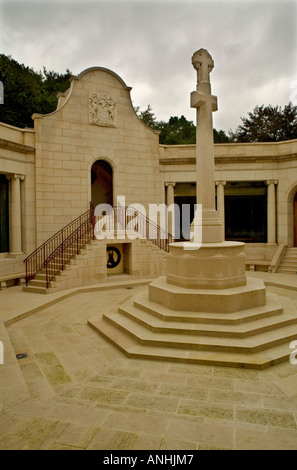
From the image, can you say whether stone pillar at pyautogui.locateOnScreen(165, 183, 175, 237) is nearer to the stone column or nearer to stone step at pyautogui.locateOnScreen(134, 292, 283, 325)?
the stone column

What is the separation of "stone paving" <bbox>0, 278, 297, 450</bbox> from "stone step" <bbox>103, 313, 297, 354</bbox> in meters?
0.49

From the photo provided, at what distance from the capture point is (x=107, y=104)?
15.0 m

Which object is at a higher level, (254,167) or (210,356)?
(254,167)

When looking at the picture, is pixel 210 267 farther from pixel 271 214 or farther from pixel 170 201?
pixel 271 214

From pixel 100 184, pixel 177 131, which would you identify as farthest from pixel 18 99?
pixel 177 131

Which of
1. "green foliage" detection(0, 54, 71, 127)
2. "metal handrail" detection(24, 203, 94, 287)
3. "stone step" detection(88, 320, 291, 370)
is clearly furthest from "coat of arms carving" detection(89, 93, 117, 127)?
"stone step" detection(88, 320, 291, 370)

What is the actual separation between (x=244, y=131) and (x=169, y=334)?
1302 inches

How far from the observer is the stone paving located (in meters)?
3.38

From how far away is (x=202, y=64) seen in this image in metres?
8.04

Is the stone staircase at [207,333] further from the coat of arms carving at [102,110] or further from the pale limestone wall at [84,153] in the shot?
the coat of arms carving at [102,110]

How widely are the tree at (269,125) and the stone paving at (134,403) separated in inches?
1219

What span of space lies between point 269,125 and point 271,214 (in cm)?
1955
